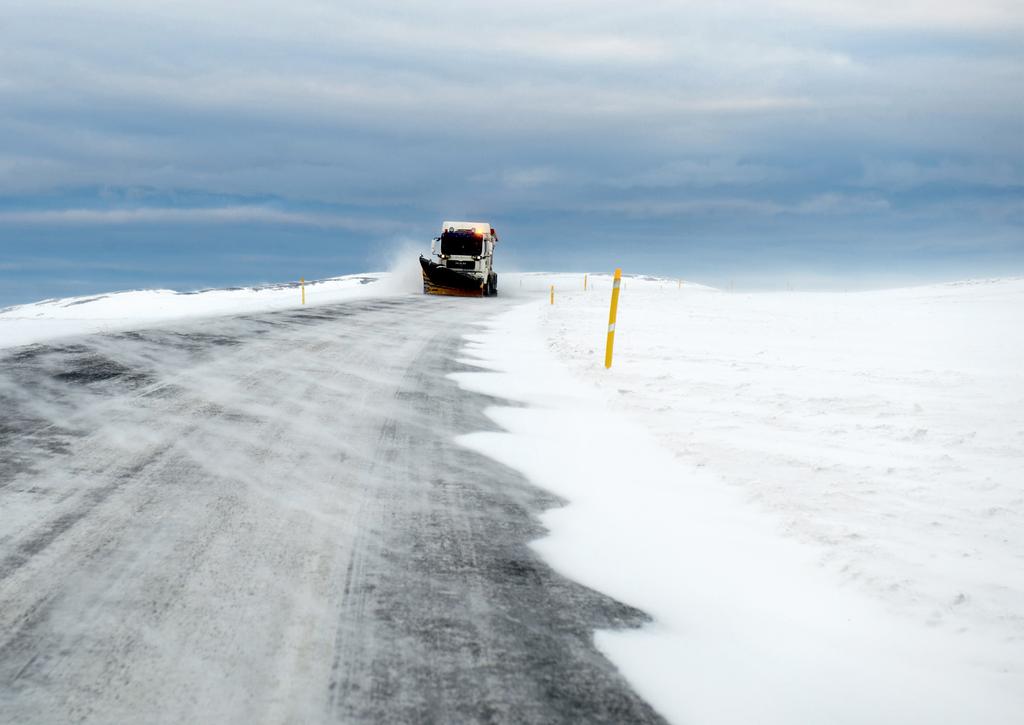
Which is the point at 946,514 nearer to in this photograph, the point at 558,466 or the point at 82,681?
the point at 558,466

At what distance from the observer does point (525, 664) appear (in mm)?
2807

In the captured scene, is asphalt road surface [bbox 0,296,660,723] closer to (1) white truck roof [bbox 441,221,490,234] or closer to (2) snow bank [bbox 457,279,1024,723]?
(2) snow bank [bbox 457,279,1024,723]

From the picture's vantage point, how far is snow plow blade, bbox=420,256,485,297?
37938mm

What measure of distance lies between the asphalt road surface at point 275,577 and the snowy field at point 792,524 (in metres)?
0.34

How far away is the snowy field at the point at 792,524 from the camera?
289cm

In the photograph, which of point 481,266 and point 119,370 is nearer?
point 119,370

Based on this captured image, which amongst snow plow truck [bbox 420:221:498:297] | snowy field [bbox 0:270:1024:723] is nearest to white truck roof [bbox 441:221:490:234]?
snow plow truck [bbox 420:221:498:297]

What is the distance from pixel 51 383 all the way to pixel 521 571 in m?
6.29

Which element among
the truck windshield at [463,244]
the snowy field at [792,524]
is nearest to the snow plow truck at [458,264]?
the truck windshield at [463,244]

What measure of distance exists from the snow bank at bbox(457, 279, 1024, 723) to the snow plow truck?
27832 mm

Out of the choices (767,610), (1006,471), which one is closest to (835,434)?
(1006,471)

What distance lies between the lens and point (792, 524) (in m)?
4.56

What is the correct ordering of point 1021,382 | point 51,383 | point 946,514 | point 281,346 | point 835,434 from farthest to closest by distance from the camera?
point 281,346
point 1021,382
point 51,383
point 835,434
point 946,514

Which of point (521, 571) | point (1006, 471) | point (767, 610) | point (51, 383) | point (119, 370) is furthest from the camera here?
point (119, 370)
